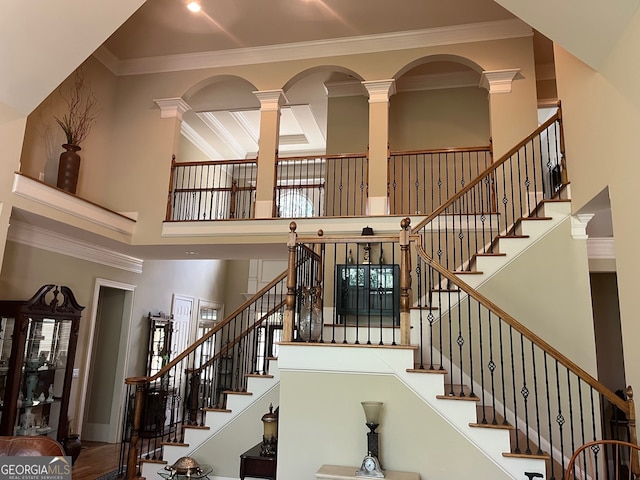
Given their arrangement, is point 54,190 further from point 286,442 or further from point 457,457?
point 457,457

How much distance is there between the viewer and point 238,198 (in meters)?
11.2

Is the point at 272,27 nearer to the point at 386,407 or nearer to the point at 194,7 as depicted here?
the point at 194,7

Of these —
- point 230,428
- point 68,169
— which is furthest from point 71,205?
point 230,428

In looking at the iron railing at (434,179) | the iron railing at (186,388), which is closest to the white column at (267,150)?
the iron railing at (186,388)

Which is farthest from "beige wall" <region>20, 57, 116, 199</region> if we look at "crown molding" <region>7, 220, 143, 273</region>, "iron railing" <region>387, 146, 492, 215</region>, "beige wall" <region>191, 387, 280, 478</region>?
"iron railing" <region>387, 146, 492, 215</region>

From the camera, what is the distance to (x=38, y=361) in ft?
18.4

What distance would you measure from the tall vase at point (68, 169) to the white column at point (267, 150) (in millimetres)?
2440

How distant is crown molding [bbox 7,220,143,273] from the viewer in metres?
5.89

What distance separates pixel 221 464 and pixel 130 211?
3.86m

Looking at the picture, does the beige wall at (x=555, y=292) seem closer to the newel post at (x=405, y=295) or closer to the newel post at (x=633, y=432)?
the newel post at (x=633, y=432)

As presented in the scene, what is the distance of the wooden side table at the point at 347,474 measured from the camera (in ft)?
12.1

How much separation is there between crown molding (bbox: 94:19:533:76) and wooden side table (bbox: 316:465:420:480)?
5543 millimetres

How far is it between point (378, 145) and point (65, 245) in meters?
4.57

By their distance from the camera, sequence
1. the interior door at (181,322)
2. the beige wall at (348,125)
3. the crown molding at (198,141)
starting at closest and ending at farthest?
the beige wall at (348,125) → the interior door at (181,322) → the crown molding at (198,141)
